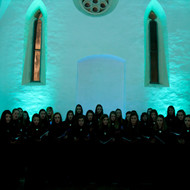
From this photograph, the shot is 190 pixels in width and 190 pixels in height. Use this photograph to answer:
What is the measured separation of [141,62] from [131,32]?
1.33 m

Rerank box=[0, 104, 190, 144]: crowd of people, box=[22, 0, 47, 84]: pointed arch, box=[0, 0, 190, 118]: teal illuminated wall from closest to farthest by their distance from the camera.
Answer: box=[0, 104, 190, 144]: crowd of people
box=[0, 0, 190, 118]: teal illuminated wall
box=[22, 0, 47, 84]: pointed arch

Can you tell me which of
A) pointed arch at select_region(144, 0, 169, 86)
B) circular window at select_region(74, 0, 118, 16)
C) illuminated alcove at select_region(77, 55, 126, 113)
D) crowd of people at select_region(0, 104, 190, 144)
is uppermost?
circular window at select_region(74, 0, 118, 16)

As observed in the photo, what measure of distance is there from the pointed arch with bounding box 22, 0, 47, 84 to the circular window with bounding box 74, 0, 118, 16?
1580mm

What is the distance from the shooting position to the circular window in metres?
8.71

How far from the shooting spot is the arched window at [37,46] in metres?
8.72

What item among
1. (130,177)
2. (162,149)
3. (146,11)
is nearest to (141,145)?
(162,149)

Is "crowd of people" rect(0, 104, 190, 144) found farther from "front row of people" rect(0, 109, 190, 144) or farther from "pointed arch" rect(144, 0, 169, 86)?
"pointed arch" rect(144, 0, 169, 86)

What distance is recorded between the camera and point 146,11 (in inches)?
343

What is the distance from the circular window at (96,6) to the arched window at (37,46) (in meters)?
1.81

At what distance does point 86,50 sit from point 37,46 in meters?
2.21

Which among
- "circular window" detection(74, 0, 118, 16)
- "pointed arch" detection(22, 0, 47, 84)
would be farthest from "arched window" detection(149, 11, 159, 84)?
"pointed arch" detection(22, 0, 47, 84)

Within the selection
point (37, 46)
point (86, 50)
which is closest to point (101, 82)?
point (86, 50)

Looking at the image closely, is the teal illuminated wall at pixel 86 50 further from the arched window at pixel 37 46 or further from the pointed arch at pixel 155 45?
the arched window at pixel 37 46

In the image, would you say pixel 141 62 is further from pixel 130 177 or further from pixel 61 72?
pixel 130 177
